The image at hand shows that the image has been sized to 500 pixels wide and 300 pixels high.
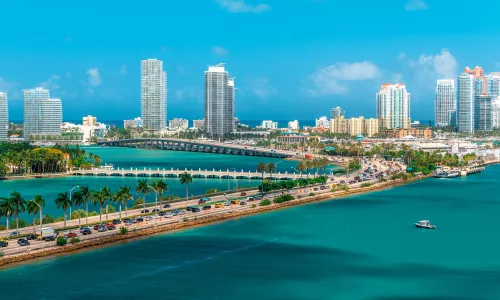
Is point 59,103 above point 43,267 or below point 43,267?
above

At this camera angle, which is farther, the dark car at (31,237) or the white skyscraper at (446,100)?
the white skyscraper at (446,100)

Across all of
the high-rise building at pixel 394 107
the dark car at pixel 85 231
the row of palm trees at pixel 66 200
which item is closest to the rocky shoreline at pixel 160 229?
the dark car at pixel 85 231

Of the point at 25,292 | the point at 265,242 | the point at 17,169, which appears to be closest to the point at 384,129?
the point at 17,169

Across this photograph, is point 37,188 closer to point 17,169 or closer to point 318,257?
point 17,169

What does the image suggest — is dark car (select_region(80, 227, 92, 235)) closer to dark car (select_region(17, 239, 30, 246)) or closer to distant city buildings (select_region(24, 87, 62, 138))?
dark car (select_region(17, 239, 30, 246))

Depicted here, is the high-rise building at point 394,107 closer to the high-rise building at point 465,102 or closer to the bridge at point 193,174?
the high-rise building at point 465,102

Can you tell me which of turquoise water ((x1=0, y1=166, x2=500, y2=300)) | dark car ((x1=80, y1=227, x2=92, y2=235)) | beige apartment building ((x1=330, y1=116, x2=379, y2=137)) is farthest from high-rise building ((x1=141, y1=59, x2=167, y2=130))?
dark car ((x1=80, y1=227, x2=92, y2=235))
